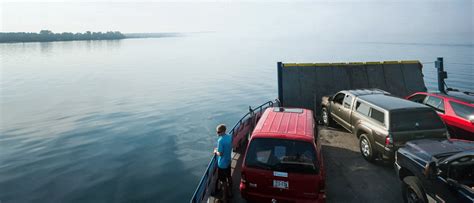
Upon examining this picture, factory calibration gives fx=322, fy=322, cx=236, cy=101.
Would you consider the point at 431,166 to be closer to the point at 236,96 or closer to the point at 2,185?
the point at 2,185

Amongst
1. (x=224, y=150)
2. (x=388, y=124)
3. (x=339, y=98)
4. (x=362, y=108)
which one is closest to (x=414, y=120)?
(x=388, y=124)

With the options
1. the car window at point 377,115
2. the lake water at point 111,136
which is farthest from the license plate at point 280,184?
the lake water at point 111,136

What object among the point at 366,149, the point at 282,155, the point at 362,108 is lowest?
the point at 366,149

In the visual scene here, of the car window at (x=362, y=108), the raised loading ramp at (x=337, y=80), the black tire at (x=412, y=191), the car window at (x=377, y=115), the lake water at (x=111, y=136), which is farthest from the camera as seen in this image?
the raised loading ramp at (x=337, y=80)

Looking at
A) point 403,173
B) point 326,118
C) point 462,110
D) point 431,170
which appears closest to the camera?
point 431,170

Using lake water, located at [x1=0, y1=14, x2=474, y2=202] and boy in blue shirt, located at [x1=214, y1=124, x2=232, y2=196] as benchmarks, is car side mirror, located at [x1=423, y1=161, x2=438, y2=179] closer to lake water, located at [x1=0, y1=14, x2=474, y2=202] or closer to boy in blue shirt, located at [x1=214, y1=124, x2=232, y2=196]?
boy in blue shirt, located at [x1=214, y1=124, x2=232, y2=196]

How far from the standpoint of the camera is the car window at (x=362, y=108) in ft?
32.6

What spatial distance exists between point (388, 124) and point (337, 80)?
23.5 ft

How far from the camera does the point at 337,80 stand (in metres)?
15.5

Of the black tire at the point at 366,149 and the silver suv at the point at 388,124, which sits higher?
the silver suv at the point at 388,124

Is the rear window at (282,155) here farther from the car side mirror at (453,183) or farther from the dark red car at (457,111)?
the dark red car at (457,111)

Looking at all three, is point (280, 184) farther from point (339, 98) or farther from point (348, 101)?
point (339, 98)

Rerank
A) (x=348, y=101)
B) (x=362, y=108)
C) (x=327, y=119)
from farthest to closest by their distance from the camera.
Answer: (x=327, y=119), (x=348, y=101), (x=362, y=108)

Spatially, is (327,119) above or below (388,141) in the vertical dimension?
below
